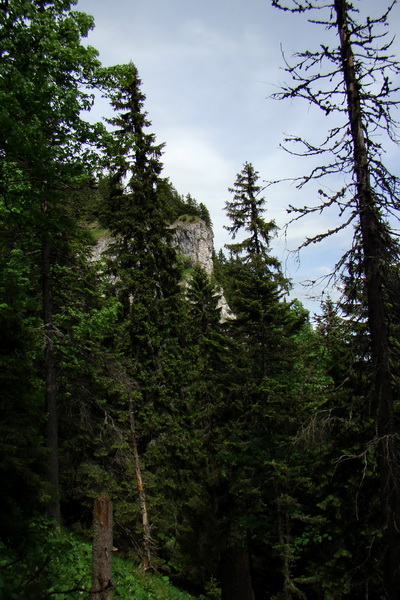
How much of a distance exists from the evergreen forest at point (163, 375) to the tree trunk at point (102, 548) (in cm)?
37

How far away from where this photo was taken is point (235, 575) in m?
16.9

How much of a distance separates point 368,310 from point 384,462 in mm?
2398

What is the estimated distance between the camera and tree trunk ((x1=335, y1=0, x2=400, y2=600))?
6.09 metres

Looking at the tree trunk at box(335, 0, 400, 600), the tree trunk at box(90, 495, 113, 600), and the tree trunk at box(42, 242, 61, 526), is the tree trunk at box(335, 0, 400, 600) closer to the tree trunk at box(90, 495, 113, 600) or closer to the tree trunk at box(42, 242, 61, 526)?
the tree trunk at box(90, 495, 113, 600)

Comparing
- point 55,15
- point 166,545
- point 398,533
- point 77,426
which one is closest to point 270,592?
point 166,545

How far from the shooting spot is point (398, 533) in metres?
6.19

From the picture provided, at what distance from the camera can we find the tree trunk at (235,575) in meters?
16.5

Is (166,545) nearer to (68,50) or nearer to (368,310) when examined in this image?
(368,310)

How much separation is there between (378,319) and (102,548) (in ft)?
17.7

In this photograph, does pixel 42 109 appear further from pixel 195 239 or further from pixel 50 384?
pixel 195 239

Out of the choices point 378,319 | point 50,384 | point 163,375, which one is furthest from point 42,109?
point 163,375

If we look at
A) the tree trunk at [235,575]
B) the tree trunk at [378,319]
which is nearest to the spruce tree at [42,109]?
the tree trunk at [378,319]

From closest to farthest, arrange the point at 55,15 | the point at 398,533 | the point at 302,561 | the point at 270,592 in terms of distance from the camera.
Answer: the point at 398,533
the point at 55,15
the point at 302,561
the point at 270,592

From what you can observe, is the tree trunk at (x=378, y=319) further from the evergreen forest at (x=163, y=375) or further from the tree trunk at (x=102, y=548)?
the tree trunk at (x=102, y=548)
